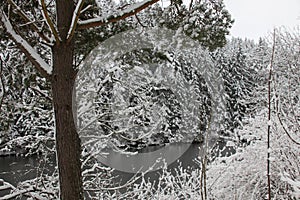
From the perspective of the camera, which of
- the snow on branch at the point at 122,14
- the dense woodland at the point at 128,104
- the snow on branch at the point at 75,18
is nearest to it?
the snow on branch at the point at 75,18

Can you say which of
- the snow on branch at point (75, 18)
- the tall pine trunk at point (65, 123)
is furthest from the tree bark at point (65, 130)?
the snow on branch at point (75, 18)

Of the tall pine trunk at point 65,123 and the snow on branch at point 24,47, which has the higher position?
the snow on branch at point 24,47

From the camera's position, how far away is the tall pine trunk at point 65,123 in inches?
100

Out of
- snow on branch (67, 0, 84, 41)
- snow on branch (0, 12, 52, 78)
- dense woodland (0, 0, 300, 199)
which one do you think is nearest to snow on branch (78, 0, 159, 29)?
dense woodland (0, 0, 300, 199)

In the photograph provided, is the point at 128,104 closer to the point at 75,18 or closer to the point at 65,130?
the point at 65,130

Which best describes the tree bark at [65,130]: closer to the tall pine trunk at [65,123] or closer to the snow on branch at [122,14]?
the tall pine trunk at [65,123]

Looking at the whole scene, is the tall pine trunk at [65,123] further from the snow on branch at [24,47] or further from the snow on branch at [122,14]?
the snow on branch at [122,14]

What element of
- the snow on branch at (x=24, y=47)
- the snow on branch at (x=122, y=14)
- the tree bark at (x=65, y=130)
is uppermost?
the snow on branch at (x=122, y=14)

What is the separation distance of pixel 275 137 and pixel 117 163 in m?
5.83

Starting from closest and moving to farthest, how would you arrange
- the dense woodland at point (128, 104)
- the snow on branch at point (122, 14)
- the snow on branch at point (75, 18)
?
the snow on branch at point (75, 18) → the snow on branch at point (122, 14) → the dense woodland at point (128, 104)

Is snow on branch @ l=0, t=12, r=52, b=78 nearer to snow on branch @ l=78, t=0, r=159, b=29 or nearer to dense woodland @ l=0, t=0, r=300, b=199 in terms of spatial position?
dense woodland @ l=0, t=0, r=300, b=199

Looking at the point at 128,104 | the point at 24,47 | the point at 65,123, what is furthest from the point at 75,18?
the point at 128,104

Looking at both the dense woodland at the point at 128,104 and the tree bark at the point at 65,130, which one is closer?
the tree bark at the point at 65,130

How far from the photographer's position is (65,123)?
257cm
